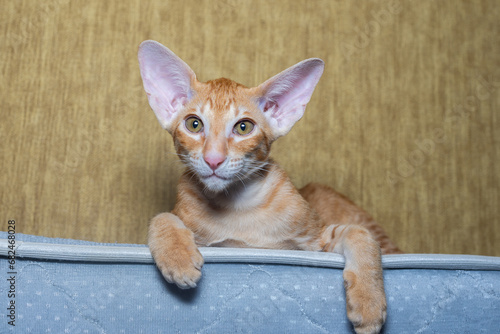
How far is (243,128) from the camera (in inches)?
47.3

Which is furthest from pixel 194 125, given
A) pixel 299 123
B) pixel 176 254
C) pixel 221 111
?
pixel 299 123

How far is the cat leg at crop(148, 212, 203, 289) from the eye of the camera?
2.68 ft

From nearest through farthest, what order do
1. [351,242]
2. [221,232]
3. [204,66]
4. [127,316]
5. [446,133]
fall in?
[127,316], [351,242], [221,232], [204,66], [446,133]

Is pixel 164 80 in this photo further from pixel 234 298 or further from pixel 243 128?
pixel 234 298

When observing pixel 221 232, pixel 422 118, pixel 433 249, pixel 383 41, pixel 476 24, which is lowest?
pixel 433 249

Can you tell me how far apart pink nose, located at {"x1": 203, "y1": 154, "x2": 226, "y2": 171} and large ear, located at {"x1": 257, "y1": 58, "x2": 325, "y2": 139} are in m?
0.30

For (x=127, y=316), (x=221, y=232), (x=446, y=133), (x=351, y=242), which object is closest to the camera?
(x=127, y=316)

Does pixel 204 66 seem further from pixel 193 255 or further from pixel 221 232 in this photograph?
pixel 193 255

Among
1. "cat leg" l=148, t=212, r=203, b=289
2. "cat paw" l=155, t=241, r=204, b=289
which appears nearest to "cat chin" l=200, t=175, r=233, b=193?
"cat leg" l=148, t=212, r=203, b=289

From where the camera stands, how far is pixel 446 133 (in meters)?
2.19

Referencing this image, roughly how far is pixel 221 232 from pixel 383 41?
1410mm

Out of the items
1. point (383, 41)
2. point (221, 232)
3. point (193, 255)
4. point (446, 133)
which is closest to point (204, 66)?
point (383, 41)

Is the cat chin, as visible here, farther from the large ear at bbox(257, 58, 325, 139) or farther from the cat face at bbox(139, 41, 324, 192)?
the large ear at bbox(257, 58, 325, 139)

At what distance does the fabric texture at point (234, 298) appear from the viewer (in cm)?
80
